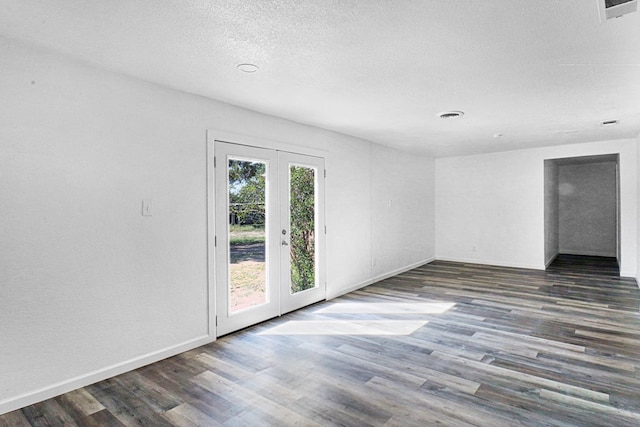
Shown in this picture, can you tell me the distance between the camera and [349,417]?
90.5 inches

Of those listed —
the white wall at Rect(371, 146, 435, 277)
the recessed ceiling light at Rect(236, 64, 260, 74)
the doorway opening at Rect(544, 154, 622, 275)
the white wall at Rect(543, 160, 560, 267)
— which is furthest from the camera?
the doorway opening at Rect(544, 154, 622, 275)

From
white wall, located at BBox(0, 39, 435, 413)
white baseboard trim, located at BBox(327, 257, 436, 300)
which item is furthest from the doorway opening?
white wall, located at BBox(0, 39, 435, 413)

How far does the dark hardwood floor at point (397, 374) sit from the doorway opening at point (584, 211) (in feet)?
14.7

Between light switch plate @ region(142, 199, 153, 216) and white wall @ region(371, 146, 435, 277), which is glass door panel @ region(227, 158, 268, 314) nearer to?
light switch plate @ region(142, 199, 153, 216)

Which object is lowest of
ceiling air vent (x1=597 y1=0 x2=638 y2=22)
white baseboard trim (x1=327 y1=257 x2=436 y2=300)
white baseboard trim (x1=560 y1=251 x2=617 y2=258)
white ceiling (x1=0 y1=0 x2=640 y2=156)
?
white baseboard trim (x1=327 y1=257 x2=436 y2=300)

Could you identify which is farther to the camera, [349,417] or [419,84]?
[419,84]

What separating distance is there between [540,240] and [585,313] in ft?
10.3

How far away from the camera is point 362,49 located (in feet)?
8.18

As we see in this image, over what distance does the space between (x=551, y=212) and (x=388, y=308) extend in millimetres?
5700

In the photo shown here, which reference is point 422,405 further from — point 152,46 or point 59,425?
point 152,46

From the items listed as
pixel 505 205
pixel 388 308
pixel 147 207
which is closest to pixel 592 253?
pixel 505 205

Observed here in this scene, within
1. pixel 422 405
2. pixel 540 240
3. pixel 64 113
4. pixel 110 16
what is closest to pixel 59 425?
pixel 64 113

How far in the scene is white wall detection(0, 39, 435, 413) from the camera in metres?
2.41

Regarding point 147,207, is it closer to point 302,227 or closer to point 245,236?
point 245,236
